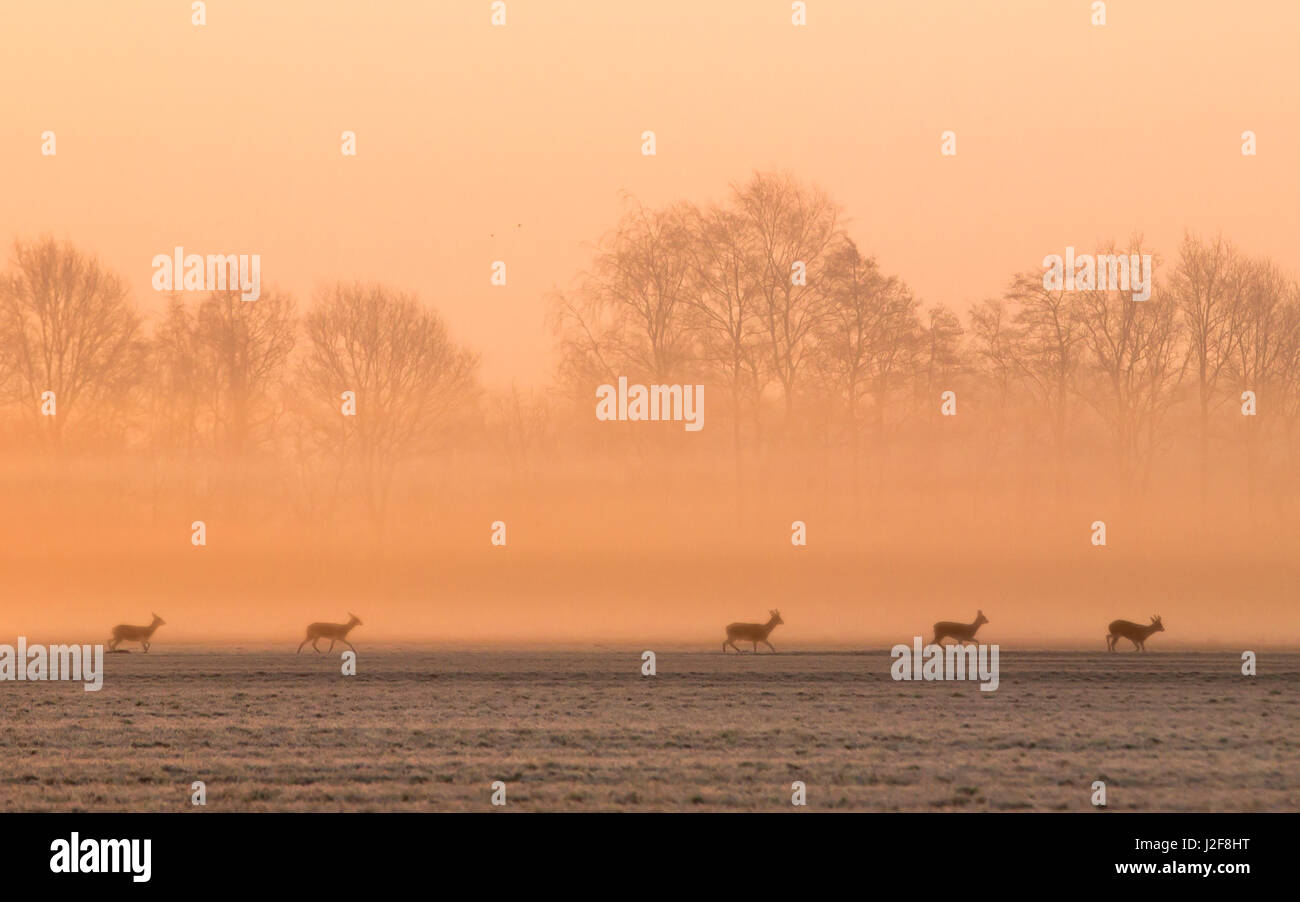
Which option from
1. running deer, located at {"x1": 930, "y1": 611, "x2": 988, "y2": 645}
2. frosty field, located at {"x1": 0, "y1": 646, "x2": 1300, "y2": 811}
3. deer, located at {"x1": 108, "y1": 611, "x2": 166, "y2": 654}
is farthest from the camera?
deer, located at {"x1": 108, "y1": 611, "x2": 166, "y2": 654}

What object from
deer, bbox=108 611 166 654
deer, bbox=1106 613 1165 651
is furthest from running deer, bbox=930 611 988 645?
deer, bbox=108 611 166 654

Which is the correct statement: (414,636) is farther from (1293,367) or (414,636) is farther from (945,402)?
(1293,367)

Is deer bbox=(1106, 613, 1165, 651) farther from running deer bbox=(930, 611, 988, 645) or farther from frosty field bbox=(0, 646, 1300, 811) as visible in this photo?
frosty field bbox=(0, 646, 1300, 811)

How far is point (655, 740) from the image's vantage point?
81.7 ft

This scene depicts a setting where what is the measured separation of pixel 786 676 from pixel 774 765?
15.7 meters

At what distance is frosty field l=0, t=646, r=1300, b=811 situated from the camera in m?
19.9

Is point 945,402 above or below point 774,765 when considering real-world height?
above

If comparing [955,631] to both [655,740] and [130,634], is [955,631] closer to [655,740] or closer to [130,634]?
[655,740]

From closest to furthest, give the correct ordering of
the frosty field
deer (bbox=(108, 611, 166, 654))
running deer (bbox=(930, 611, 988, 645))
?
the frosty field → running deer (bbox=(930, 611, 988, 645)) → deer (bbox=(108, 611, 166, 654))

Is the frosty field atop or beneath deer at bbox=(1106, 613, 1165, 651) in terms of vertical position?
beneath

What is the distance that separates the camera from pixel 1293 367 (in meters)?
66.9

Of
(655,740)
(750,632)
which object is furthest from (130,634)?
(655,740)
